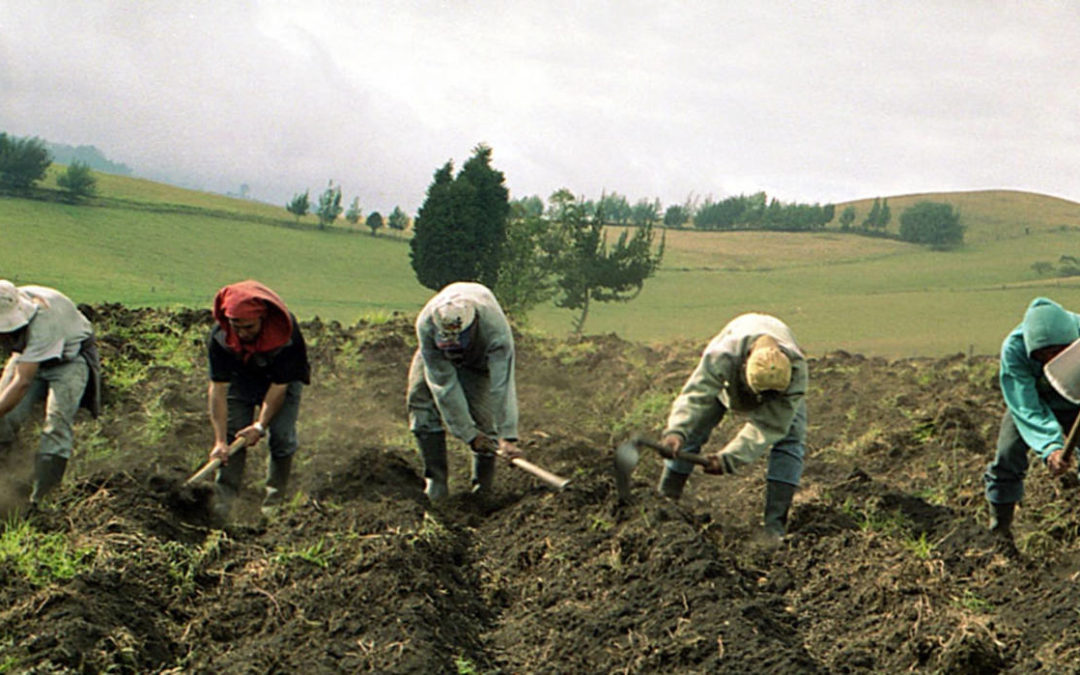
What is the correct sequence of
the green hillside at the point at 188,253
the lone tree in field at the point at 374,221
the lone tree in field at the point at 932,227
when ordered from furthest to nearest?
the lone tree in field at the point at 932,227
the lone tree in field at the point at 374,221
the green hillside at the point at 188,253

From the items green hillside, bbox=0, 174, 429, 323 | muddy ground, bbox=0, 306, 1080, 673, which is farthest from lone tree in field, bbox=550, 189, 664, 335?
muddy ground, bbox=0, 306, 1080, 673

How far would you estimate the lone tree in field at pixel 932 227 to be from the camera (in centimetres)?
4159

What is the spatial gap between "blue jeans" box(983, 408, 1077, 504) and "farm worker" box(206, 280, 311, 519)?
3.88m

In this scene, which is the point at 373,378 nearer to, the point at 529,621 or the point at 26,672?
the point at 529,621

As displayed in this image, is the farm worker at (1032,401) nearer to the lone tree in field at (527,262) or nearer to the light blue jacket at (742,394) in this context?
the light blue jacket at (742,394)

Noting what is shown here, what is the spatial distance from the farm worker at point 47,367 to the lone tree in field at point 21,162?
19124 millimetres

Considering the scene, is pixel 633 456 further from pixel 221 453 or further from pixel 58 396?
pixel 58 396

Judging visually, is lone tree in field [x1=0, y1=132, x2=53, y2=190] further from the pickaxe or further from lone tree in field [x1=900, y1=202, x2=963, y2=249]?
lone tree in field [x1=900, y1=202, x2=963, y2=249]

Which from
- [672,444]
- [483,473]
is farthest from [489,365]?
[672,444]

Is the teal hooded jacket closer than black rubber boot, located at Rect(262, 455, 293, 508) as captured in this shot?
Yes

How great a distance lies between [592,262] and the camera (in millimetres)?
24438

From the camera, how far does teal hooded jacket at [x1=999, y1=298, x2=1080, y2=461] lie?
5.07 m

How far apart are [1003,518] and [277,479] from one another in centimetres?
425

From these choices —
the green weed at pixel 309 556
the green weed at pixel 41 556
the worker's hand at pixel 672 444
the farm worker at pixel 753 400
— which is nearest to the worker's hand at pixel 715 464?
the farm worker at pixel 753 400
